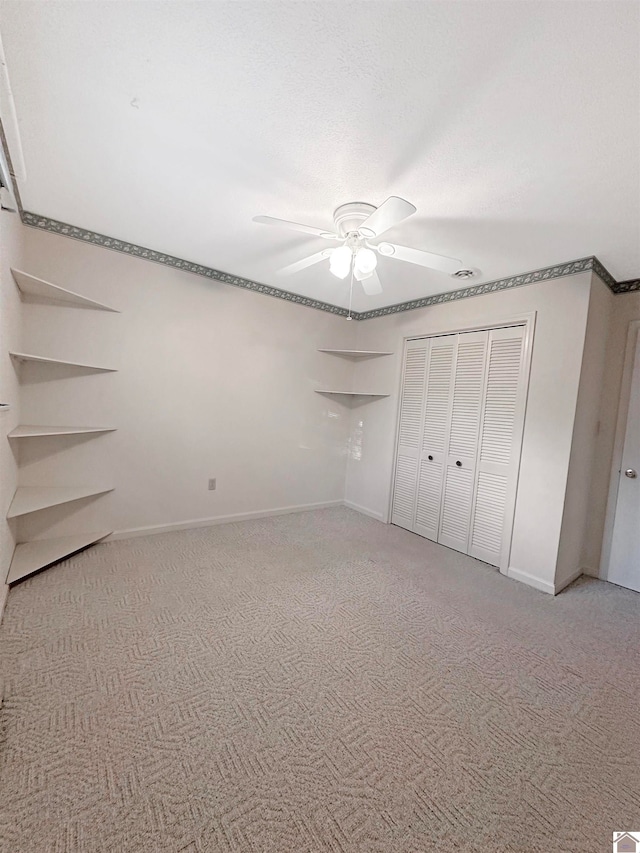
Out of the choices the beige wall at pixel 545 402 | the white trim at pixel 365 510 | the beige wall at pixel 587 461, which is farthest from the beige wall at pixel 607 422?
the white trim at pixel 365 510

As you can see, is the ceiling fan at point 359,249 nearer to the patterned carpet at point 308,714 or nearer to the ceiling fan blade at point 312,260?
the ceiling fan blade at point 312,260

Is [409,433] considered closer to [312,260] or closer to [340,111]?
[312,260]

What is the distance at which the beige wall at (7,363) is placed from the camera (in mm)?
1892

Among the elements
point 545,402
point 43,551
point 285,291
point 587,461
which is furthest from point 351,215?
point 43,551

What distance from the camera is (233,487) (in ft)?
11.9

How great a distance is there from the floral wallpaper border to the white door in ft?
2.87

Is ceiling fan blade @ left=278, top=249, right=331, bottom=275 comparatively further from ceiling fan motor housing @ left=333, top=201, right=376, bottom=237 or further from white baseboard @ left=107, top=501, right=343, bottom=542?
white baseboard @ left=107, top=501, right=343, bottom=542

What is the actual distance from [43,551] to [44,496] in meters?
0.42

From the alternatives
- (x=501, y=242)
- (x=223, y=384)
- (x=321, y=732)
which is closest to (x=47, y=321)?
(x=223, y=384)

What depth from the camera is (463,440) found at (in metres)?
3.28

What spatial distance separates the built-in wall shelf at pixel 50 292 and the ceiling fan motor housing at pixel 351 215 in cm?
191

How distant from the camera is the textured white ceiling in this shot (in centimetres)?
106

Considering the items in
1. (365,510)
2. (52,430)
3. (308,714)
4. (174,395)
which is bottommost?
(308,714)

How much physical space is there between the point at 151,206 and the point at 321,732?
2967 mm
